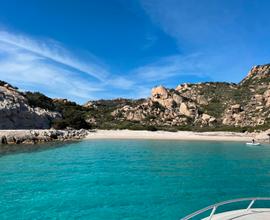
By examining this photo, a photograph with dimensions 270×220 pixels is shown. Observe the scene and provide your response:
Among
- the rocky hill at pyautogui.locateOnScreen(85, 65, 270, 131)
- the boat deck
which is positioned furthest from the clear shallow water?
the rocky hill at pyautogui.locateOnScreen(85, 65, 270, 131)

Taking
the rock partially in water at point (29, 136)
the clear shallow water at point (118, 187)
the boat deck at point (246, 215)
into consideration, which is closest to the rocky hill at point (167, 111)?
the rock partially in water at point (29, 136)

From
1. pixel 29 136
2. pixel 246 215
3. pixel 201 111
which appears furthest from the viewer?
pixel 201 111

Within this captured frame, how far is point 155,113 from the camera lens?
4104 inches

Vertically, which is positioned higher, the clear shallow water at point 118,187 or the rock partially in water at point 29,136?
the rock partially in water at point 29,136

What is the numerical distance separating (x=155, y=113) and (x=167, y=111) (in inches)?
185

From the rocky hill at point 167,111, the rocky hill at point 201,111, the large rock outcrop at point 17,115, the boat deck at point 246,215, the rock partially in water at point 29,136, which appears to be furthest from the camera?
the rocky hill at point 201,111

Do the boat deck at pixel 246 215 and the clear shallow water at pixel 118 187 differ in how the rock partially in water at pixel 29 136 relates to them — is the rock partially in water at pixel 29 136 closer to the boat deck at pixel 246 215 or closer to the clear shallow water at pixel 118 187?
the clear shallow water at pixel 118 187

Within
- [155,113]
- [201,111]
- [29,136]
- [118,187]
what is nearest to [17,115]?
[29,136]

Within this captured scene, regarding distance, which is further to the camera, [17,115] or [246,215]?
[17,115]

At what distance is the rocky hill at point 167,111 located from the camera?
6462 centimetres

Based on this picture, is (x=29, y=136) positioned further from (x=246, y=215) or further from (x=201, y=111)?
(x=201, y=111)

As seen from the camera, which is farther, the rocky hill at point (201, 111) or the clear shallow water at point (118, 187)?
the rocky hill at point (201, 111)

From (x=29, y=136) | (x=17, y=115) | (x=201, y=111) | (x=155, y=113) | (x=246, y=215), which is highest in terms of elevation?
(x=201, y=111)

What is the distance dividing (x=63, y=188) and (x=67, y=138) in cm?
3867
